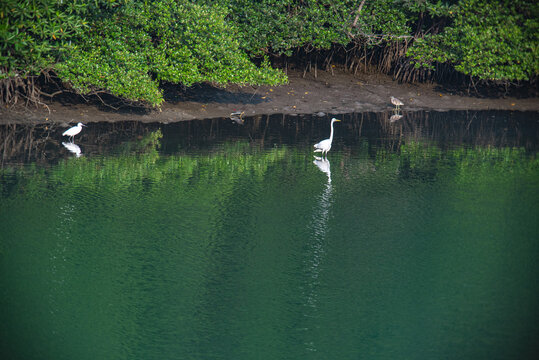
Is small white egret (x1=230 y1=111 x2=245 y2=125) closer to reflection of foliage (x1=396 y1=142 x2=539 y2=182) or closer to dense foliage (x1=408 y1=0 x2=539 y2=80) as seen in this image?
reflection of foliage (x1=396 y1=142 x2=539 y2=182)

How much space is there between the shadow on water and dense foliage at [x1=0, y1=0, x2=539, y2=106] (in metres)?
1.47

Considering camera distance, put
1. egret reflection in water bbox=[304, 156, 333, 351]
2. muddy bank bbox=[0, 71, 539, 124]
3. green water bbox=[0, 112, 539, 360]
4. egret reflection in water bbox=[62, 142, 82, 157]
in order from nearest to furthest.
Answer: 1. green water bbox=[0, 112, 539, 360]
2. egret reflection in water bbox=[304, 156, 333, 351]
3. egret reflection in water bbox=[62, 142, 82, 157]
4. muddy bank bbox=[0, 71, 539, 124]

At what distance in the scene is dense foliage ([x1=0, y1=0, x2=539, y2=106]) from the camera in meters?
20.6

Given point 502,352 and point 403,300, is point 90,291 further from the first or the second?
point 502,352

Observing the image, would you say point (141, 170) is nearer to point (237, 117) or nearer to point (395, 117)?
point (237, 117)

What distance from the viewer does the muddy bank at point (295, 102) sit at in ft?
77.1

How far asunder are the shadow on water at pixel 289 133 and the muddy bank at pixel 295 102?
0.75 metres

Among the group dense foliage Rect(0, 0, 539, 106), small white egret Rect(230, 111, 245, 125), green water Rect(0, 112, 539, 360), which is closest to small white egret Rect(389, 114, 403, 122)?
dense foliage Rect(0, 0, 539, 106)

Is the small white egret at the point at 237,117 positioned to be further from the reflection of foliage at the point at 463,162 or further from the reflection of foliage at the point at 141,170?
the reflection of foliage at the point at 463,162

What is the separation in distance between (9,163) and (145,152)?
12.0 ft

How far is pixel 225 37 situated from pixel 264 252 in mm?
13578

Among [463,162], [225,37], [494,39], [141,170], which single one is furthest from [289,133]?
[494,39]

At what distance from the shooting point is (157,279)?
Result: 1056cm

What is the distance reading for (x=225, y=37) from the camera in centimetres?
2369
